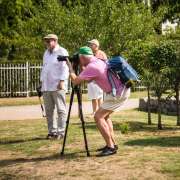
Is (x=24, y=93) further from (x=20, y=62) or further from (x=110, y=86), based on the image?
(x=110, y=86)

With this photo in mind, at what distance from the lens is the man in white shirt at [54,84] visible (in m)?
6.55

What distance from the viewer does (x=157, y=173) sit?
414cm

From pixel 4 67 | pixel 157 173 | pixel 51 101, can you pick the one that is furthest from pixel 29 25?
pixel 157 173

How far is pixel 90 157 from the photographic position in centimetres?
507

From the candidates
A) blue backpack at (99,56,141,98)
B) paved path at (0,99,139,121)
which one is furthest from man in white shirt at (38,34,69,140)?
paved path at (0,99,139,121)

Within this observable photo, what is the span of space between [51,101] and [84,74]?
2029 mm

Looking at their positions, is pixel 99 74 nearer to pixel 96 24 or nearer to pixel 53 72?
pixel 53 72

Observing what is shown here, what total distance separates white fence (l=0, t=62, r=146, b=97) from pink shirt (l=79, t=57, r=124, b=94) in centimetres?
1259

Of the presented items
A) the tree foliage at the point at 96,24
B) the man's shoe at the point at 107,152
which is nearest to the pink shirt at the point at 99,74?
the man's shoe at the point at 107,152

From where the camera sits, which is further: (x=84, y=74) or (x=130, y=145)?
(x=130, y=145)

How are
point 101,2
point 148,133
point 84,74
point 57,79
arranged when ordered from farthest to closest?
point 101,2, point 148,133, point 57,79, point 84,74

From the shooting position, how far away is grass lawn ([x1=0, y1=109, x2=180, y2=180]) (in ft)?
13.9

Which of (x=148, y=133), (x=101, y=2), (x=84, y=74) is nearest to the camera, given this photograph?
(x=84, y=74)

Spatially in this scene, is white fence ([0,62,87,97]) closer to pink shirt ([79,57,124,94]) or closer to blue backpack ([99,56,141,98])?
pink shirt ([79,57,124,94])
